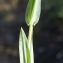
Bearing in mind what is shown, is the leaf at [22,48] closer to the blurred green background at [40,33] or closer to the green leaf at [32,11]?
the green leaf at [32,11]

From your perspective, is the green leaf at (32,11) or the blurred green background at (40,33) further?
the blurred green background at (40,33)

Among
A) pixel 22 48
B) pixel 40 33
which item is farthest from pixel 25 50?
pixel 40 33

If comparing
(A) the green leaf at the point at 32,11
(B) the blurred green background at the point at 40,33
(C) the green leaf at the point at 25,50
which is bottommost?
(C) the green leaf at the point at 25,50

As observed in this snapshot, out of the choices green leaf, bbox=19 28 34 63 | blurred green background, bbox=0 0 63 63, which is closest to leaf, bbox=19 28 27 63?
green leaf, bbox=19 28 34 63

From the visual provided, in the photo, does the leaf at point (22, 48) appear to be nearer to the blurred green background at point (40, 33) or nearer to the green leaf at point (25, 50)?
the green leaf at point (25, 50)

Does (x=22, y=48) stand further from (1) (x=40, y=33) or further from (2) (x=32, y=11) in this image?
(1) (x=40, y=33)

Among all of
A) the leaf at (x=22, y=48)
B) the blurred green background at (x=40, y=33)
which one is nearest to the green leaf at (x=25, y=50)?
the leaf at (x=22, y=48)

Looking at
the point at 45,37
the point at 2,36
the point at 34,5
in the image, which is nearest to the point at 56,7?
the point at 45,37

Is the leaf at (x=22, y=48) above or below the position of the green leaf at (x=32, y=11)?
below
